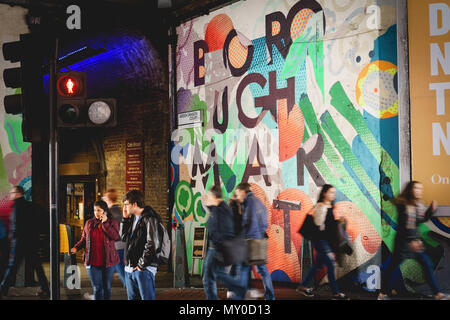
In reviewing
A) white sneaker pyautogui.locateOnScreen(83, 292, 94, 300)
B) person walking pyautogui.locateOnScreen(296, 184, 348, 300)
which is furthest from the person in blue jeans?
white sneaker pyautogui.locateOnScreen(83, 292, 94, 300)

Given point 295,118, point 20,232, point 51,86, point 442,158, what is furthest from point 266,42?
point 20,232

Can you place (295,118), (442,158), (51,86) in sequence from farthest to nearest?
1. (295,118)
2. (442,158)
3. (51,86)

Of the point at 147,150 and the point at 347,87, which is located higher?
the point at 347,87

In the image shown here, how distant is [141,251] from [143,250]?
0.03 meters

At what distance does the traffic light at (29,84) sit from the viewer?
22.1 feet

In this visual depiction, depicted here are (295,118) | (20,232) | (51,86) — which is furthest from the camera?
(295,118)

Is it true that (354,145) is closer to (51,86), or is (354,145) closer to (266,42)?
(266,42)

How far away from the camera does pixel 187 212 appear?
40.8 feet

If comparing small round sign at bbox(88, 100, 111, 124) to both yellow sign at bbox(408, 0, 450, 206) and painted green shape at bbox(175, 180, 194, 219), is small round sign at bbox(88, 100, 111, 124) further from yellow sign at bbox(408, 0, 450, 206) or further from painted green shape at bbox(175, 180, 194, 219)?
painted green shape at bbox(175, 180, 194, 219)

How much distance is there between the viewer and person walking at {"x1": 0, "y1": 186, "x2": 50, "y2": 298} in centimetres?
912

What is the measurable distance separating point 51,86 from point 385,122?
557 centimetres

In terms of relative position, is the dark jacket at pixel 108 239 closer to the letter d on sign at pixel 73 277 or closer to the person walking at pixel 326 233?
the letter d on sign at pixel 73 277

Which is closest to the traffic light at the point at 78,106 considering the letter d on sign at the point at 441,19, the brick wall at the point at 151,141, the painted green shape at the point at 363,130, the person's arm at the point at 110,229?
the person's arm at the point at 110,229
